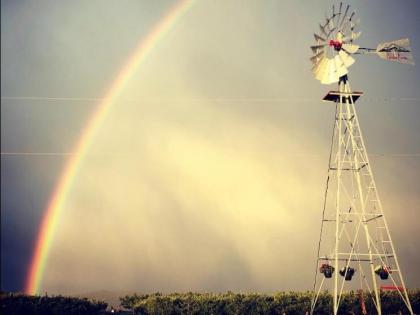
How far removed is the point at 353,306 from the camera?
1758 inches

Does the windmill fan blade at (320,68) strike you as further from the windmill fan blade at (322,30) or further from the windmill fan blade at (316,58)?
the windmill fan blade at (322,30)

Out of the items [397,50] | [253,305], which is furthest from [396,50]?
[253,305]

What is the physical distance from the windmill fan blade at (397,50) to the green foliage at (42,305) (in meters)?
37.8

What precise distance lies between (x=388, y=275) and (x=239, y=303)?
21.1 m

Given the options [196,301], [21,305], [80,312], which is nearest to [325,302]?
[196,301]

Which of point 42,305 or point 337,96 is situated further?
point 42,305

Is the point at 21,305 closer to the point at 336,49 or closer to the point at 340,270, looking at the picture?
the point at 340,270

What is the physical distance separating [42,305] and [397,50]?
4091 centimetres

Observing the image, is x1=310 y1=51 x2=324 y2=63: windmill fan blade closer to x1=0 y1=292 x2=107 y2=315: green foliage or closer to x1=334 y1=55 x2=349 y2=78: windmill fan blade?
x1=334 y1=55 x2=349 y2=78: windmill fan blade

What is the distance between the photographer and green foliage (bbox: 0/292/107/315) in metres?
41.7

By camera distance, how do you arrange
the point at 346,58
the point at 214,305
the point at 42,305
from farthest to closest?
the point at 214,305 < the point at 42,305 < the point at 346,58

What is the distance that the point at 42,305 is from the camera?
42469 mm

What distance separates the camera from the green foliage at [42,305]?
41.7 meters

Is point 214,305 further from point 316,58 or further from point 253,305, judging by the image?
point 316,58
